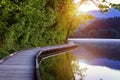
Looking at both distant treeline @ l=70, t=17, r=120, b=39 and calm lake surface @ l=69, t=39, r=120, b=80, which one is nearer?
calm lake surface @ l=69, t=39, r=120, b=80

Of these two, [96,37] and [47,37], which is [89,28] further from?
[47,37]

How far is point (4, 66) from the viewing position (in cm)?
1208

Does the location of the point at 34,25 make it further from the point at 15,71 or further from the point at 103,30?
the point at 103,30

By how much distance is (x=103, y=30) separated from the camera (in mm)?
104500

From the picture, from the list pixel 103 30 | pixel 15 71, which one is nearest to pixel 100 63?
pixel 15 71

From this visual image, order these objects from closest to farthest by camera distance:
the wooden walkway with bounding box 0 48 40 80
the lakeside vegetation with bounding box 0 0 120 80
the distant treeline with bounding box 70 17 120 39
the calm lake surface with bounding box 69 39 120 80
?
the wooden walkway with bounding box 0 48 40 80, the calm lake surface with bounding box 69 39 120 80, the lakeside vegetation with bounding box 0 0 120 80, the distant treeline with bounding box 70 17 120 39

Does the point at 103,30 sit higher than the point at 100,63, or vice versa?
the point at 100,63

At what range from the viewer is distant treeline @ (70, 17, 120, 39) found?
103375 millimetres

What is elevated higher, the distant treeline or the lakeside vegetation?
the lakeside vegetation

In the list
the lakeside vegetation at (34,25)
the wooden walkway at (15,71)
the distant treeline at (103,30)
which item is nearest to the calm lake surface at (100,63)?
the lakeside vegetation at (34,25)

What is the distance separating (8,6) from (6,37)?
364cm

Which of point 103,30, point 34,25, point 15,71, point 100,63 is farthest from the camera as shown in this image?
point 103,30

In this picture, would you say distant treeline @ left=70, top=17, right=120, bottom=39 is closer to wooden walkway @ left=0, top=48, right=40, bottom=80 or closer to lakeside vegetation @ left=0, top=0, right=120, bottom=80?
lakeside vegetation @ left=0, top=0, right=120, bottom=80

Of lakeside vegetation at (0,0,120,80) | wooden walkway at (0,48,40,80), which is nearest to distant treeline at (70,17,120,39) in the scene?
lakeside vegetation at (0,0,120,80)
